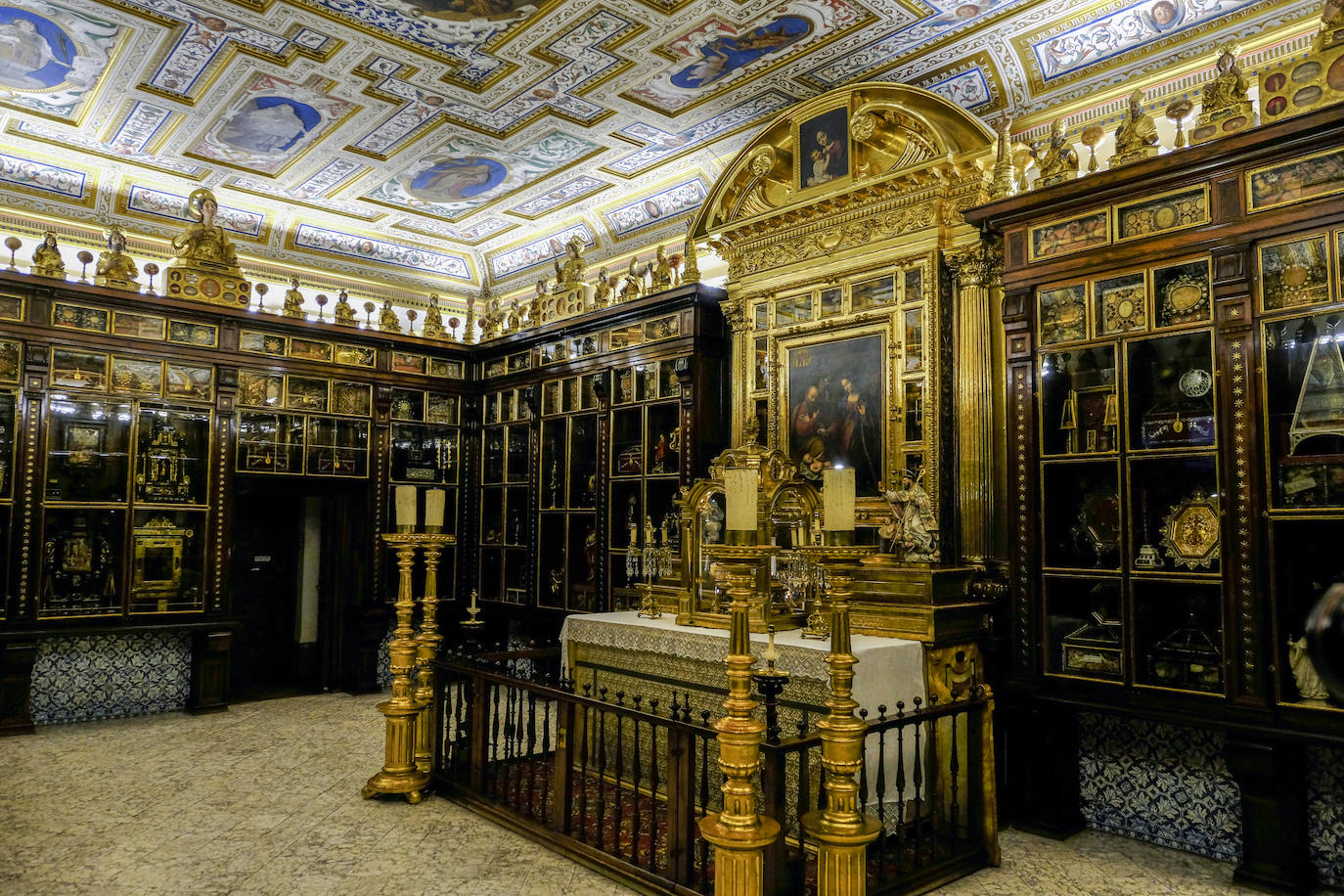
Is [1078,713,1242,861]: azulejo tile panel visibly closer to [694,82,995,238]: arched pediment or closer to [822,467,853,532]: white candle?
[822,467,853,532]: white candle

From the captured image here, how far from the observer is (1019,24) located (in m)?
7.01

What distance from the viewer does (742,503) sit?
4.11 m

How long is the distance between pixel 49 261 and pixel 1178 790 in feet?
38.5

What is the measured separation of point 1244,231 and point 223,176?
10145mm

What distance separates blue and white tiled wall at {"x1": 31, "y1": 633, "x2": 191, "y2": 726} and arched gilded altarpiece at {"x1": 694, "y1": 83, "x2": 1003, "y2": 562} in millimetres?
7190

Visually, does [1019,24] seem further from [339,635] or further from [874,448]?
[339,635]

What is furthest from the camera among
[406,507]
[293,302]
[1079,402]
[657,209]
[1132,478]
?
[293,302]

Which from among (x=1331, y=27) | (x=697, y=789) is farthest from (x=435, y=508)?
(x=1331, y=27)

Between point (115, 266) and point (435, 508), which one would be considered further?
point (115, 266)

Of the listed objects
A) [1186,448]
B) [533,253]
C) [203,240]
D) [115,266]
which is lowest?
[1186,448]

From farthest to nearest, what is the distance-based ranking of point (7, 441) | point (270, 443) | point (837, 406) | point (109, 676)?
point (270, 443)
point (109, 676)
point (7, 441)
point (837, 406)

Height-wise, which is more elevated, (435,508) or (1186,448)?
(1186,448)

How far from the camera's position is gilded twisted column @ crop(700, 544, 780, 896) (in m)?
4.12

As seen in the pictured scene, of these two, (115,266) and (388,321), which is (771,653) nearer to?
(388,321)
